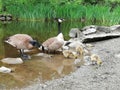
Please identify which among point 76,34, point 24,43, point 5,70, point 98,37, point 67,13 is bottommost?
point 67,13

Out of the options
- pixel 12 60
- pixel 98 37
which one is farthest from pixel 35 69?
pixel 98 37

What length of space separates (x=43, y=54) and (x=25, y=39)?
119cm

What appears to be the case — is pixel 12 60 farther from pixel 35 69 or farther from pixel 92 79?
pixel 92 79

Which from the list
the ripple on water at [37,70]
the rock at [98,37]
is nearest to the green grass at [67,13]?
the rock at [98,37]

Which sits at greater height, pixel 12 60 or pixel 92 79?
pixel 92 79

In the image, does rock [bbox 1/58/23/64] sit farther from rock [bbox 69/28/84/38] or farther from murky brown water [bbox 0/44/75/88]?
rock [bbox 69/28/84/38]

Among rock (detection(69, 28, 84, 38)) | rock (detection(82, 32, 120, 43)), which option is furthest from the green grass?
rock (detection(82, 32, 120, 43))

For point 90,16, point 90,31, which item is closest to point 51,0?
point 90,16

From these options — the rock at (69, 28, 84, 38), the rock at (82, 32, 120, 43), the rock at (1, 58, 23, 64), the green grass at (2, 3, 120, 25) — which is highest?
the rock at (1, 58, 23, 64)

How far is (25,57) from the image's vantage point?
10.3m

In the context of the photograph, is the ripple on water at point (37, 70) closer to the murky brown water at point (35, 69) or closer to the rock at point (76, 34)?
the murky brown water at point (35, 69)

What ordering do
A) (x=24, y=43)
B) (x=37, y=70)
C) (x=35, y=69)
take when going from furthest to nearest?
(x=24, y=43)
(x=35, y=69)
(x=37, y=70)

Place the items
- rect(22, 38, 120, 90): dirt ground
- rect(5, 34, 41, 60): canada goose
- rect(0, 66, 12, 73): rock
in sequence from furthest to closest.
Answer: rect(5, 34, 41, 60): canada goose
rect(0, 66, 12, 73): rock
rect(22, 38, 120, 90): dirt ground

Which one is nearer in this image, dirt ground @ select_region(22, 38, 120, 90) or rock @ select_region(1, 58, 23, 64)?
dirt ground @ select_region(22, 38, 120, 90)
